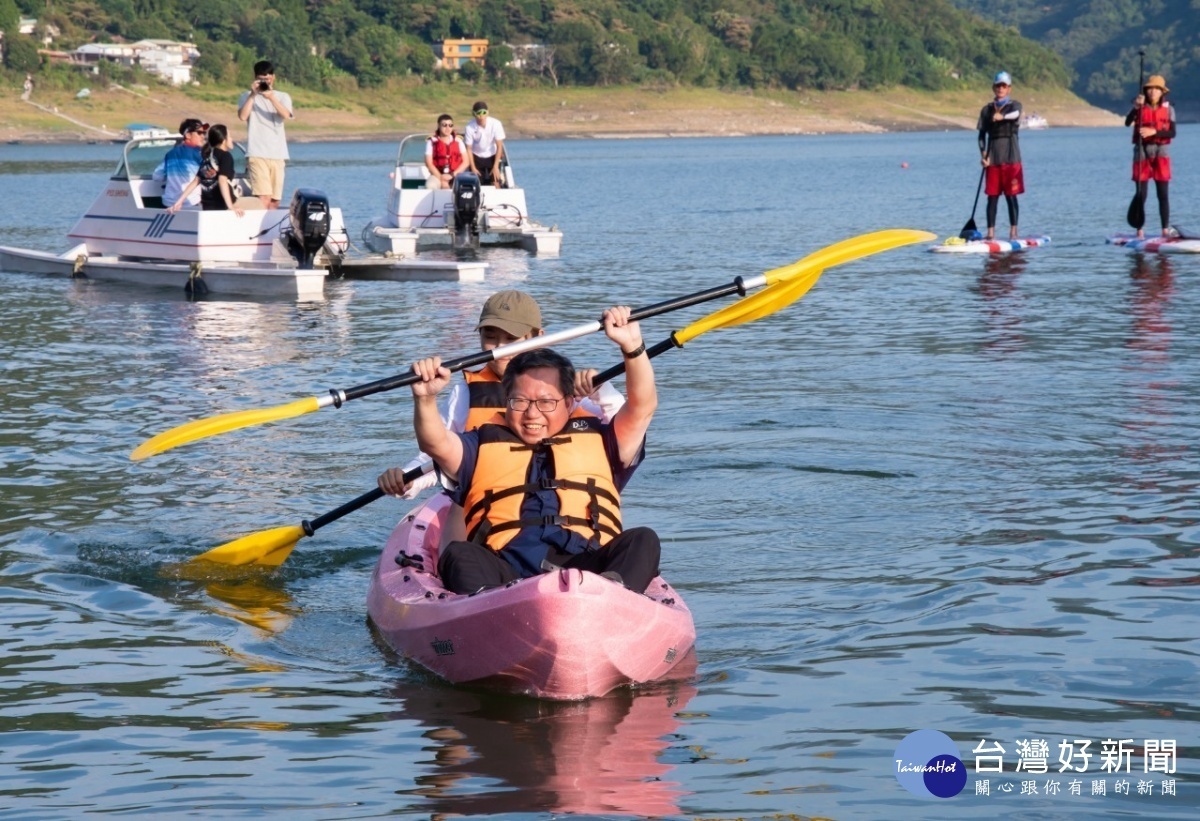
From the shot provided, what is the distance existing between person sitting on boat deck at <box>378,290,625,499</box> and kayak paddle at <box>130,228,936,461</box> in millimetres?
81

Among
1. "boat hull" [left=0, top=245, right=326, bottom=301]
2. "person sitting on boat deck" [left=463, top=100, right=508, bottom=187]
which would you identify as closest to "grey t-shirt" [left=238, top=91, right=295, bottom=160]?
"boat hull" [left=0, top=245, right=326, bottom=301]

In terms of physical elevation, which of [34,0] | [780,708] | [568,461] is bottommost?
[780,708]

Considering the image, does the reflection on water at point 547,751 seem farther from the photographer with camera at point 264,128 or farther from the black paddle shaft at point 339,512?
the photographer with camera at point 264,128

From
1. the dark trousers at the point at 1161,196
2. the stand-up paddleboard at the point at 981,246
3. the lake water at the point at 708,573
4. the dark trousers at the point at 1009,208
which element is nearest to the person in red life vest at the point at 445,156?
the lake water at the point at 708,573

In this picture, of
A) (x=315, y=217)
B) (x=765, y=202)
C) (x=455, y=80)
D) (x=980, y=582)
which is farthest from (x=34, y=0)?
(x=980, y=582)

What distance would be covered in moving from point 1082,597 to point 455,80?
119859 mm

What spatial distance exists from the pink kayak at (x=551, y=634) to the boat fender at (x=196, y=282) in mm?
12626

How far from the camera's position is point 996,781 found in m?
5.12

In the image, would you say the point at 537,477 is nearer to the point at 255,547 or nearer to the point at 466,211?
the point at 255,547

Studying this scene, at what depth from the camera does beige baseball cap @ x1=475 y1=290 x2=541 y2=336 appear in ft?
22.9

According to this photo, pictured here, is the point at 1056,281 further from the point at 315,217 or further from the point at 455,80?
the point at 455,80

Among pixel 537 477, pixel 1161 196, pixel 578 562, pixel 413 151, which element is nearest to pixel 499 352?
pixel 537 477

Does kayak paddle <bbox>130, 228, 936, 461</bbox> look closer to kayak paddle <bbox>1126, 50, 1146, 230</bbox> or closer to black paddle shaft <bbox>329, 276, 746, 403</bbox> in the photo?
black paddle shaft <bbox>329, 276, 746, 403</bbox>

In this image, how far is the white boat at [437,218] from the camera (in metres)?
22.9
